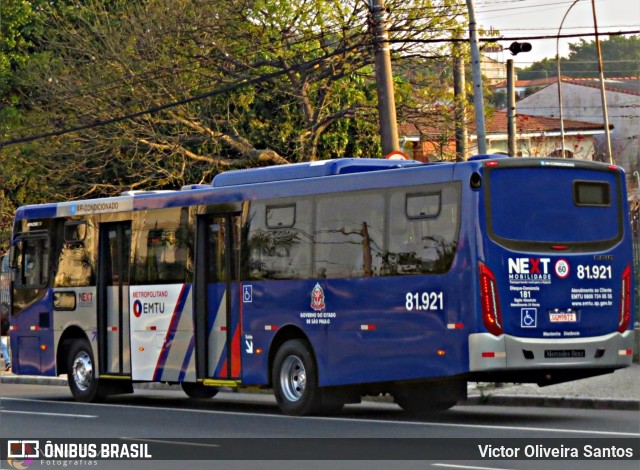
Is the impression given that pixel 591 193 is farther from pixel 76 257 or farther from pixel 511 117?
pixel 511 117

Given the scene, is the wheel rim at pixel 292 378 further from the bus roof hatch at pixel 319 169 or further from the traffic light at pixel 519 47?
the traffic light at pixel 519 47

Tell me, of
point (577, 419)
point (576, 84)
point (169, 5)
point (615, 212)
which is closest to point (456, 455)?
point (577, 419)

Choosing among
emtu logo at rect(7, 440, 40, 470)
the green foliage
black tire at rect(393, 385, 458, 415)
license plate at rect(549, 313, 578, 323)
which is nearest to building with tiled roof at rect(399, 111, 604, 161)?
the green foliage

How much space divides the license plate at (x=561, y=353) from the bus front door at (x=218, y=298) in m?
5.10

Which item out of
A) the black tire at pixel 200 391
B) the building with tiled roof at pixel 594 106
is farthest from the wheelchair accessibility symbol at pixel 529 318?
the building with tiled roof at pixel 594 106

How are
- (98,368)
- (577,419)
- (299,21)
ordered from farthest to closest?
(299,21), (98,368), (577,419)

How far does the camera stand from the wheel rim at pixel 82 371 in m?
22.9

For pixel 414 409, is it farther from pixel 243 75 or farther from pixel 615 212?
pixel 243 75

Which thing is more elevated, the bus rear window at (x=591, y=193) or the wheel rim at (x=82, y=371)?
the bus rear window at (x=591, y=193)

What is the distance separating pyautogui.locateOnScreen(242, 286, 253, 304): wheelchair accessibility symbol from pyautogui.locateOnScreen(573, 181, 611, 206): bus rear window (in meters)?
4.91

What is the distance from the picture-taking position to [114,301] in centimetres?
2241

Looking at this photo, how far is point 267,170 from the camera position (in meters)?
19.7

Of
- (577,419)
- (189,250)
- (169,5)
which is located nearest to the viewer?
(577,419)

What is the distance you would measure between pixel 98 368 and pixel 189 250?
3112mm
